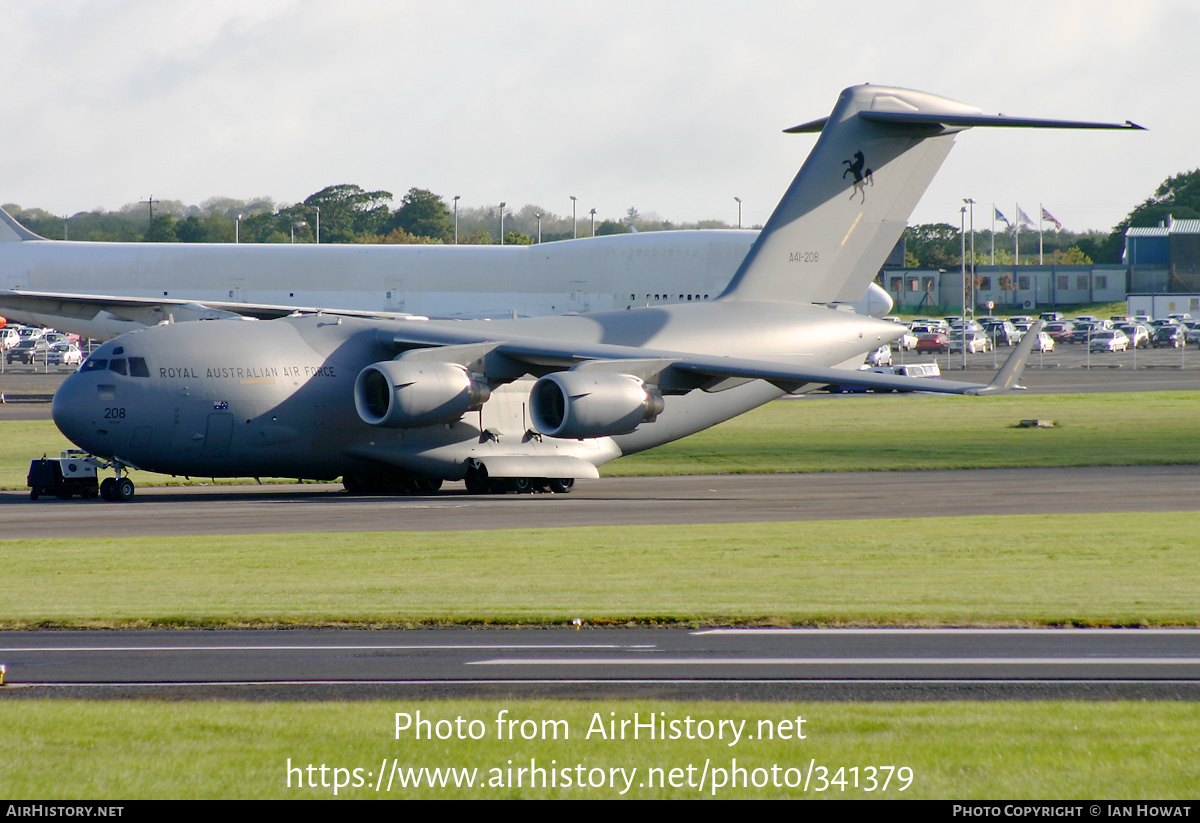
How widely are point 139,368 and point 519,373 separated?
713cm

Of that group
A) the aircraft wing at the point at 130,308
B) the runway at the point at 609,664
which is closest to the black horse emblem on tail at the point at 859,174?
the aircraft wing at the point at 130,308

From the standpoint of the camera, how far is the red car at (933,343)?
92750mm

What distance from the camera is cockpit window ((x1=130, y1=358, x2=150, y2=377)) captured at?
2519 centimetres

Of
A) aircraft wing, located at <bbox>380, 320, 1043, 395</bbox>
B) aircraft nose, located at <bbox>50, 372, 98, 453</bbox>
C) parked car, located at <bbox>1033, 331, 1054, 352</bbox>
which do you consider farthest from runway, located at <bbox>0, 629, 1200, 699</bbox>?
parked car, located at <bbox>1033, 331, 1054, 352</bbox>

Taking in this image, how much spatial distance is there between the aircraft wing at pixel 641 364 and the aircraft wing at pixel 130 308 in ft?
50.7

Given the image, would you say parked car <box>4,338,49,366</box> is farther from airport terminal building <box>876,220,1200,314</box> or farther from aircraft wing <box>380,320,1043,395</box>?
airport terminal building <box>876,220,1200,314</box>

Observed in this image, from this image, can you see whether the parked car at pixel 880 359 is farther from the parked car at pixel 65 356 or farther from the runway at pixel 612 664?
the runway at pixel 612 664

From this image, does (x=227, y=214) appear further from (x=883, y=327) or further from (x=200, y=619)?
(x=200, y=619)

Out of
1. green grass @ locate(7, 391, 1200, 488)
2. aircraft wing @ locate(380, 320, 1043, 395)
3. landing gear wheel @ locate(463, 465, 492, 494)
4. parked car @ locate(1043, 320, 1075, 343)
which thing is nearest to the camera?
aircraft wing @ locate(380, 320, 1043, 395)

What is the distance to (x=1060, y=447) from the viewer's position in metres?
35.0

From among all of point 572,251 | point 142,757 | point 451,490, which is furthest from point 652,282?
point 142,757

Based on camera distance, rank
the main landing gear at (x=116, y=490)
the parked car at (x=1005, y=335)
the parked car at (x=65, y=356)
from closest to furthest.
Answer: the main landing gear at (x=116, y=490), the parked car at (x=65, y=356), the parked car at (x=1005, y=335)

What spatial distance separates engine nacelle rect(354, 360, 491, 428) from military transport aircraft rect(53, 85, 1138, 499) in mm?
37

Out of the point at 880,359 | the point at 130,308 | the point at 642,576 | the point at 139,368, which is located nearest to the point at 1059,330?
the point at 880,359
